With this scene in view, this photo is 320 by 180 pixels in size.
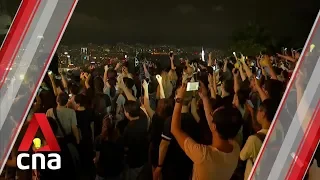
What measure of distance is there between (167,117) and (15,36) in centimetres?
76

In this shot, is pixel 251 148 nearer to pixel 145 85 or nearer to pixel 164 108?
pixel 164 108

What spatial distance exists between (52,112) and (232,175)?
0.89 m

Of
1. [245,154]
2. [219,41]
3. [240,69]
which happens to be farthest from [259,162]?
[219,41]

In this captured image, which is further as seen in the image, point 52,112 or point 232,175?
point 232,175

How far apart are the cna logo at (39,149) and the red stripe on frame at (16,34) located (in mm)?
235

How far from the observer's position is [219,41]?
7.36 ft

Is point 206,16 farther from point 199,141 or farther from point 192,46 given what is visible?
point 199,141

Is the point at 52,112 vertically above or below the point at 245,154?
below

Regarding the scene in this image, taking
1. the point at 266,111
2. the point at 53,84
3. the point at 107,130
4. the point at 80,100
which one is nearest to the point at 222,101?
the point at 266,111

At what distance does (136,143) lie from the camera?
7.38ft

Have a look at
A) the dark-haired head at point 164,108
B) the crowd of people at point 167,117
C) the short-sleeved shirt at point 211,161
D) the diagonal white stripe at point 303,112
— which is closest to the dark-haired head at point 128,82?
the crowd of people at point 167,117

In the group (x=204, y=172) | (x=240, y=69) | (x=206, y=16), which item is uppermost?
(x=206, y=16)

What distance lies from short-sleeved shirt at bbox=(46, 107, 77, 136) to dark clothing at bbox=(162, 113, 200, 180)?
0.42 metres

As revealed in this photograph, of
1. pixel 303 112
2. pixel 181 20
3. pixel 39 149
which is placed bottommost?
pixel 39 149
